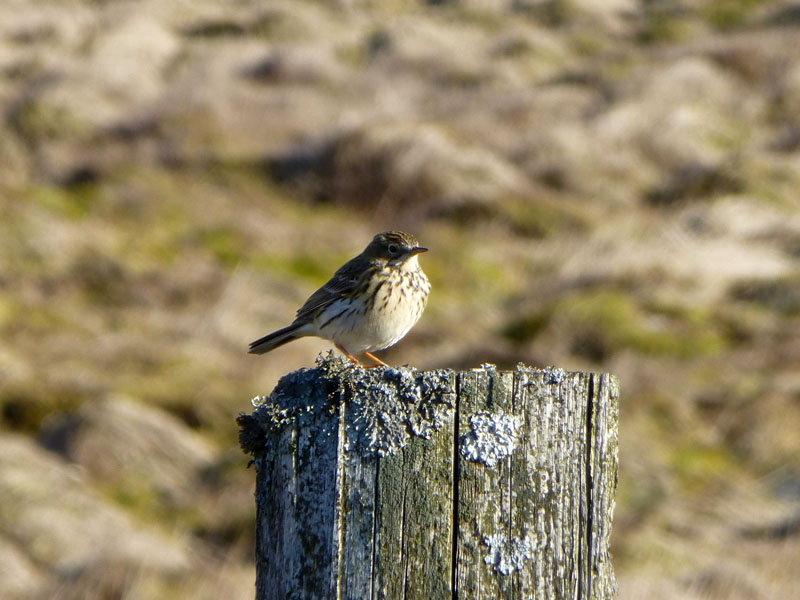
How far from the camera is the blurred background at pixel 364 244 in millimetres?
7859

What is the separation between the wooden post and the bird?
3.05 meters

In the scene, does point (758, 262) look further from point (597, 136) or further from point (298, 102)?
point (298, 102)

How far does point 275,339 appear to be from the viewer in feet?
18.0

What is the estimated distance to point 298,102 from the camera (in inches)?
892

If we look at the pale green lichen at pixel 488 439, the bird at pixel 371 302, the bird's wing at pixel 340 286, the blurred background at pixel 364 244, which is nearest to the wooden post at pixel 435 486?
the pale green lichen at pixel 488 439

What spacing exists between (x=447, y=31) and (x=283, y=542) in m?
29.5

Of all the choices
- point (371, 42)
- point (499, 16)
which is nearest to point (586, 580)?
point (371, 42)

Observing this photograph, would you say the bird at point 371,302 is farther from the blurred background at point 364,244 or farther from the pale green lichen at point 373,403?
the pale green lichen at point 373,403

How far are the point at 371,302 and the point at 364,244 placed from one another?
412 inches

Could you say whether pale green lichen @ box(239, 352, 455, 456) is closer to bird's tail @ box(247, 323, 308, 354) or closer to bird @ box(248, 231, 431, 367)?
bird @ box(248, 231, 431, 367)

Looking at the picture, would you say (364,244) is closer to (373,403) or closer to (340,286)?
Answer: (340,286)

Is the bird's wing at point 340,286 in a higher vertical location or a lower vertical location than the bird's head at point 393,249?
lower

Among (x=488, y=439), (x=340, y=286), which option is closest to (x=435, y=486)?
(x=488, y=439)

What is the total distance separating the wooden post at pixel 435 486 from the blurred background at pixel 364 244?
3854 millimetres
